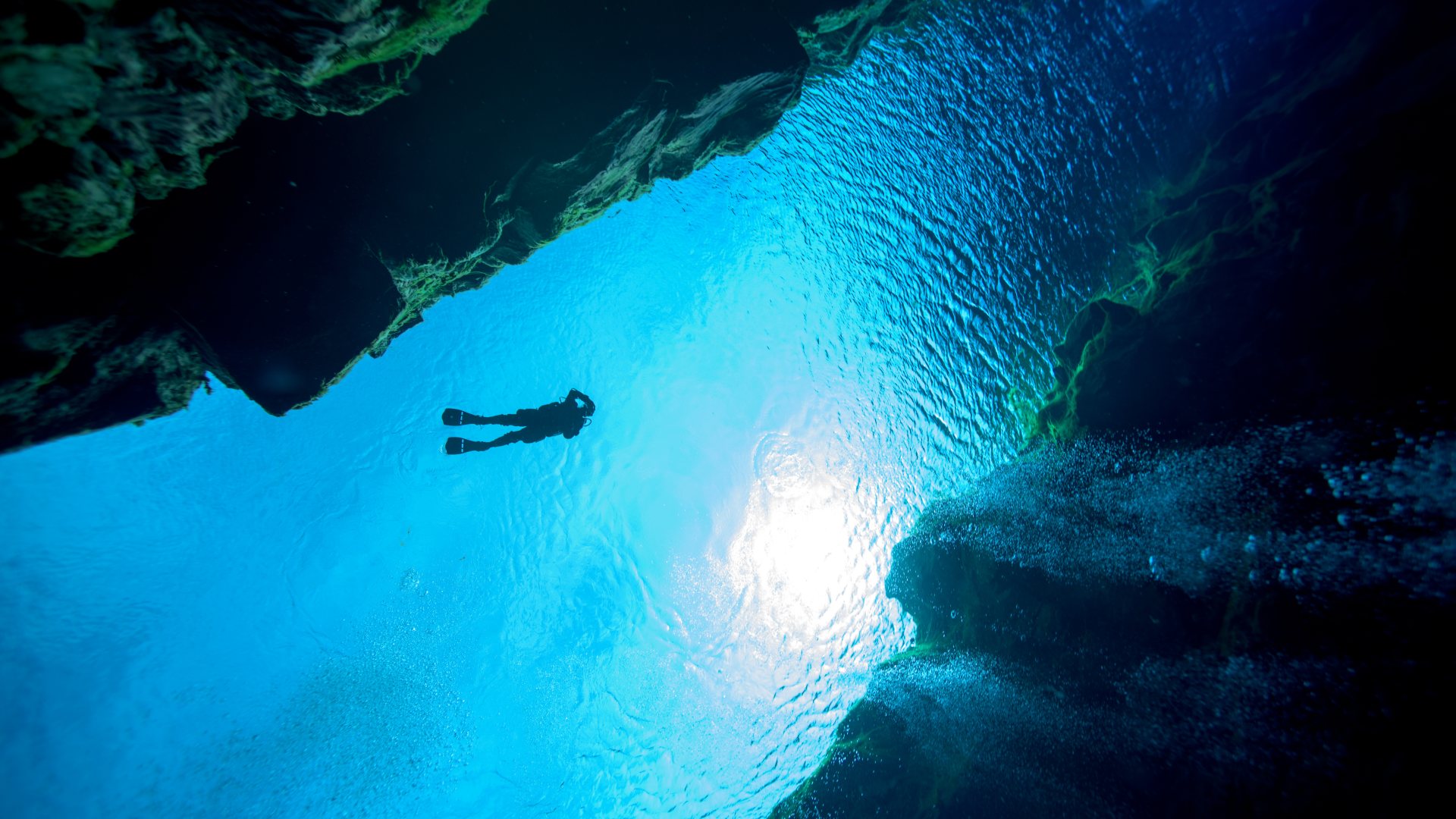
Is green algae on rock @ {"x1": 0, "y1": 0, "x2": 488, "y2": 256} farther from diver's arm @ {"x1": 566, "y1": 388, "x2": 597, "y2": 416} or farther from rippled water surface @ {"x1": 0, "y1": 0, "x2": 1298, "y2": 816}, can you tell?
rippled water surface @ {"x1": 0, "y1": 0, "x2": 1298, "y2": 816}

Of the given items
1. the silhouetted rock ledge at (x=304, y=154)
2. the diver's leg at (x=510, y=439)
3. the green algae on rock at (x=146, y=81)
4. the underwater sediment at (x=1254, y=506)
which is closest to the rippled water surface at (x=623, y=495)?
the underwater sediment at (x=1254, y=506)

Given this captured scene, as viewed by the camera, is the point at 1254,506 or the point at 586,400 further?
A: the point at 586,400

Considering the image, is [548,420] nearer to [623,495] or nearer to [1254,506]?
[623,495]

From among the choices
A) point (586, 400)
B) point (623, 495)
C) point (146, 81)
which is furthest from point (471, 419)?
point (623, 495)

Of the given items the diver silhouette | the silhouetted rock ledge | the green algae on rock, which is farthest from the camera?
the diver silhouette

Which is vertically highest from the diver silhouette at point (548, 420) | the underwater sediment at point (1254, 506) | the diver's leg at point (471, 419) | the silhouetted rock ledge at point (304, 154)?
the silhouetted rock ledge at point (304, 154)

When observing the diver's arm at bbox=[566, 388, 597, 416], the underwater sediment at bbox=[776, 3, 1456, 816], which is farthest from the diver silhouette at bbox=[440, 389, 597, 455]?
the underwater sediment at bbox=[776, 3, 1456, 816]

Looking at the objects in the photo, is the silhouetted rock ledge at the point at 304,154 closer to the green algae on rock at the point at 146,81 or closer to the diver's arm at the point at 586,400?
the green algae on rock at the point at 146,81
